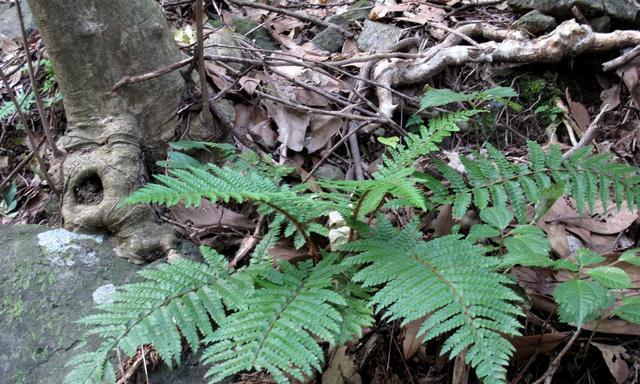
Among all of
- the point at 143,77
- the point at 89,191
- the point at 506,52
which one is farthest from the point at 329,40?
the point at 89,191

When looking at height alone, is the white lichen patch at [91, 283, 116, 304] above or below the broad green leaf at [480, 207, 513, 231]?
below

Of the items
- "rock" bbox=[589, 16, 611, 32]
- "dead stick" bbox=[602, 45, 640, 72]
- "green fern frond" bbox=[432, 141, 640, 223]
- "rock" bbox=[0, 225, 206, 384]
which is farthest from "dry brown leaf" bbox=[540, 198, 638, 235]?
"rock" bbox=[0, 225, 206, 384]

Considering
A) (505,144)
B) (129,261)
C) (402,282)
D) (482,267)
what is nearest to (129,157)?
(129,261)

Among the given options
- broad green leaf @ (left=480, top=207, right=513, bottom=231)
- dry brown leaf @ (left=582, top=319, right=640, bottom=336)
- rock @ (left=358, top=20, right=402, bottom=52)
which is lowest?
dry brown leaf @ (left=582, top=319, right=640, bottom=336)

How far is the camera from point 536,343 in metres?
1.94

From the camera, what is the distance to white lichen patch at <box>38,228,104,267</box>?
7.97ft

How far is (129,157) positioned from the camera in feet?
8.84

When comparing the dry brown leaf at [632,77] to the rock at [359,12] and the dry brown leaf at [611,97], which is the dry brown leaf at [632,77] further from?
the rock at [359,12]

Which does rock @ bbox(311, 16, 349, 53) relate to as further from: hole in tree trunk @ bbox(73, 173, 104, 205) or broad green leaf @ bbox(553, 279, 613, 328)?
broad green leaf @ bbox(553, 279, 613, 328)

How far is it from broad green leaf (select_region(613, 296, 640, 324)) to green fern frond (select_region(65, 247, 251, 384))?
3.96ft

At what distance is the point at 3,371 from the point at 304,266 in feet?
4.03

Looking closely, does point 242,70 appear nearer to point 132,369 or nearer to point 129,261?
point 129,261

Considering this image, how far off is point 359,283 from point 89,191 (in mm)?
1521

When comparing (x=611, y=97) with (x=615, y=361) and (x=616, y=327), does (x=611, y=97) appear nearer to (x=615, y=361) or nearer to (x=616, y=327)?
(x=616, y=327)
